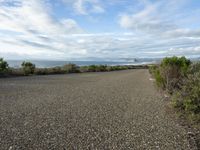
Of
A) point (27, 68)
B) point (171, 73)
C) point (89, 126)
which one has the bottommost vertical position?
point (89, 126)

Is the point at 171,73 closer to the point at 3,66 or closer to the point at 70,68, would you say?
the point at 3,66

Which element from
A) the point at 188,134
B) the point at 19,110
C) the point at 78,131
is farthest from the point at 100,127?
the point at 19,110

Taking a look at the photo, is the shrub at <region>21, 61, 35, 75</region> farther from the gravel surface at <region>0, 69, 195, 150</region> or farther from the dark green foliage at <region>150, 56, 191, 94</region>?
the gravel surface at <region>0, 69, 195, 150</region>

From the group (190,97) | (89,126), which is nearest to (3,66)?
(89,126)

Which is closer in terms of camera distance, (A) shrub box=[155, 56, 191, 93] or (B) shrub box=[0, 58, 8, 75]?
(A) shrub box=[155, 56, 191, 93]

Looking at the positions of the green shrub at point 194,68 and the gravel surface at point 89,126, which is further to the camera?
the green shrub at point 194,68

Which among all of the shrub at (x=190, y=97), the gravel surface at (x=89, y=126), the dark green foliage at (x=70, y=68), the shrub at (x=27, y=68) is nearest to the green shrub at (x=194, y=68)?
the gravel surface at (x=89, y=126)

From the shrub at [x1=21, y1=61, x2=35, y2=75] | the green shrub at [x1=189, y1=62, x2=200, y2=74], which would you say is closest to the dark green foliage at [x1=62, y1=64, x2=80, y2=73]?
the shrub at [x1=21, y1=61, x2=35, y2=75]

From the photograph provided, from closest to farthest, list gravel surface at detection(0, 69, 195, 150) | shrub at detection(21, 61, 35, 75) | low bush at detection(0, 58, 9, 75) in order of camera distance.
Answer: gravel surface at detection(0, 69, 195, 150)
low bush at detection(0, 58, 9, 75)
shrub at detection(21, 61, 35, 75)

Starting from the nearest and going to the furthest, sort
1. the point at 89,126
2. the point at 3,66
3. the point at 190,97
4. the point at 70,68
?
the point at 89,126, the point at 190,97, the point at 3,66, the point at 70,68

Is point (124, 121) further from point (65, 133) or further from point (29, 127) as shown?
point (29, 127)

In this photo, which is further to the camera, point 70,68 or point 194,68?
point 70,68

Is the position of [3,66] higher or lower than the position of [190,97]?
higher

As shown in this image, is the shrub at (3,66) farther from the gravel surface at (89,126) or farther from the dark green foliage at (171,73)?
the dark green foliage at (171,73)
